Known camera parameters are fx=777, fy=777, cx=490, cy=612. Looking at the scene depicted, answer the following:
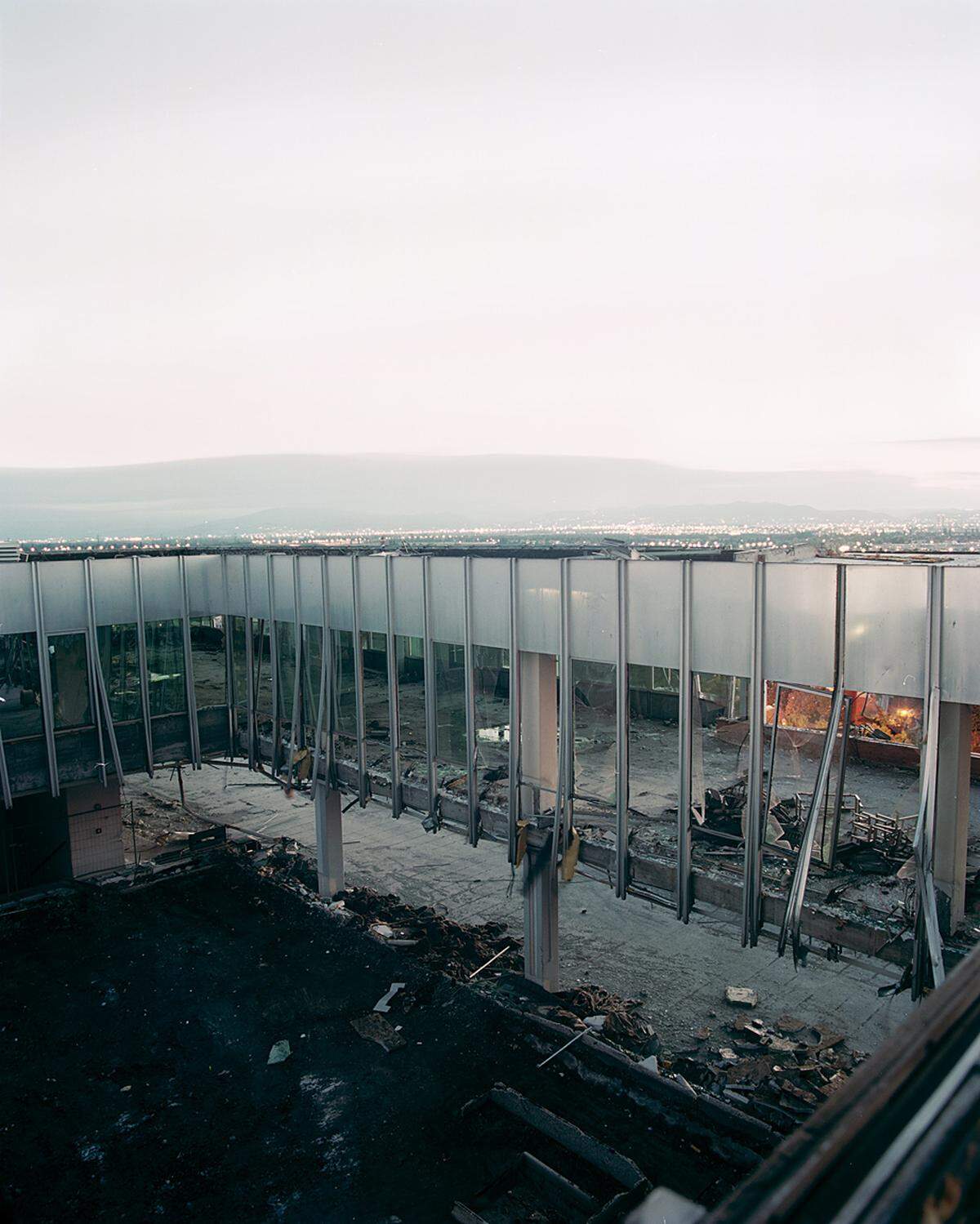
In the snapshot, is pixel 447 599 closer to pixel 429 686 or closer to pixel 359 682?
pixel 429 686

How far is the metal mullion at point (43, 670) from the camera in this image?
660 inches

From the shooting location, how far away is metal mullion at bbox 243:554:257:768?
18203mm

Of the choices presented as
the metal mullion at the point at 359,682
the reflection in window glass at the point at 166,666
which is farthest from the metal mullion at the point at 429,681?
the reflection in window glass at the point at 166,666

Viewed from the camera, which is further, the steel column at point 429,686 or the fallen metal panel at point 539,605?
the steel column at point 429,686

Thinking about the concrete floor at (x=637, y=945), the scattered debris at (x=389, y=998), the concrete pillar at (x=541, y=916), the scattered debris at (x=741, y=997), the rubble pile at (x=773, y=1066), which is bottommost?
the concrete floor at (x=637, y=945)

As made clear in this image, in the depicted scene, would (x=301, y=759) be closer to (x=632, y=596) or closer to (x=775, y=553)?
(x=632, y=596)

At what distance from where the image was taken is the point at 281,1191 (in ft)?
31.9

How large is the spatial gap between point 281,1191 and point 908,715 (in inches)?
379

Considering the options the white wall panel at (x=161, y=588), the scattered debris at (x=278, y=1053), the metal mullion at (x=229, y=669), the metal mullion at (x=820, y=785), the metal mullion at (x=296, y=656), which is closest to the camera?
the metal mullion at (x=820, y=785)

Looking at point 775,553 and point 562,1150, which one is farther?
point 775,553

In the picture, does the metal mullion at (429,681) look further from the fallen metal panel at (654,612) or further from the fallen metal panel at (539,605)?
the fallen metal panel at (654,612)

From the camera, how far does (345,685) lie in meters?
16.1

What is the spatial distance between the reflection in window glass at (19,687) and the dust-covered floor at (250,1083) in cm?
442

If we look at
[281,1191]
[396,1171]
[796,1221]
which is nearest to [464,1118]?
[396,1171]
